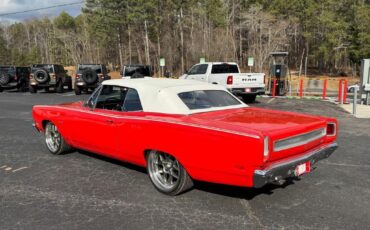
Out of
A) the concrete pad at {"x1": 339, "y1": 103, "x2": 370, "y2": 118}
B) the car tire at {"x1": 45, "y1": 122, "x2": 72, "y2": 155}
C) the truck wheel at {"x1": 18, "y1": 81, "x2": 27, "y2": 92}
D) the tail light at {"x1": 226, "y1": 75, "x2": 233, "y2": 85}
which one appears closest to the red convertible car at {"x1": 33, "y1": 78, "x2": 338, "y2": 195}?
the car tire at {"x1": 45, "y1": 122, "x2": 72, "y2": 155}

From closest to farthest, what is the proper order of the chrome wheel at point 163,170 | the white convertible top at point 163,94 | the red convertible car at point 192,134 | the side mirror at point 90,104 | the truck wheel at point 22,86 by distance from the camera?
the red convertible car at point 192,134, the chrome wheel at point 163,170, the white convertible top at point 163,94, the side mirror at point 90,104, the truck wheel at point 22,86

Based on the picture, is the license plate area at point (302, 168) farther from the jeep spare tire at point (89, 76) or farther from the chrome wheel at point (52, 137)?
the jeep spare tire at point (89, 76)

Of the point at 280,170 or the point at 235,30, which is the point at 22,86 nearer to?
the point at 280,170

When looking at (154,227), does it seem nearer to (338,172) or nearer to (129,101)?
(129,101)

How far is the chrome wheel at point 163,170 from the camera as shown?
453 cm

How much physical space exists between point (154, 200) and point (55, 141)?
307cm

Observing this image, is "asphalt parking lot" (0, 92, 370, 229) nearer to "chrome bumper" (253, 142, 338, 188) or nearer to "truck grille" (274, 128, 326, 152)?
"chrome bumper" (253, 142, 338, 188)

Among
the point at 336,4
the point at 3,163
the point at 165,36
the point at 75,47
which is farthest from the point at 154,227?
the point at 75,47


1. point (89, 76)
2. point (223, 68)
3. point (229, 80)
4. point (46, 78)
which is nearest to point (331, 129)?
point (229, 80)

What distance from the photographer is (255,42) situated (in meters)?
53.9

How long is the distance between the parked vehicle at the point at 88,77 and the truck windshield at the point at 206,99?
1606cm

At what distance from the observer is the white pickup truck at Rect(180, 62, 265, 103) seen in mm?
14359

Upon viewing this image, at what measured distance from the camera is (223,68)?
1558cm

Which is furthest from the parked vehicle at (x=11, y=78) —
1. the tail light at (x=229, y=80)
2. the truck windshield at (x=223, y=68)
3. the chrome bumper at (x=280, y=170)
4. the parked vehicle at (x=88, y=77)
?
the chrome bumper at (x=280, y=170)
